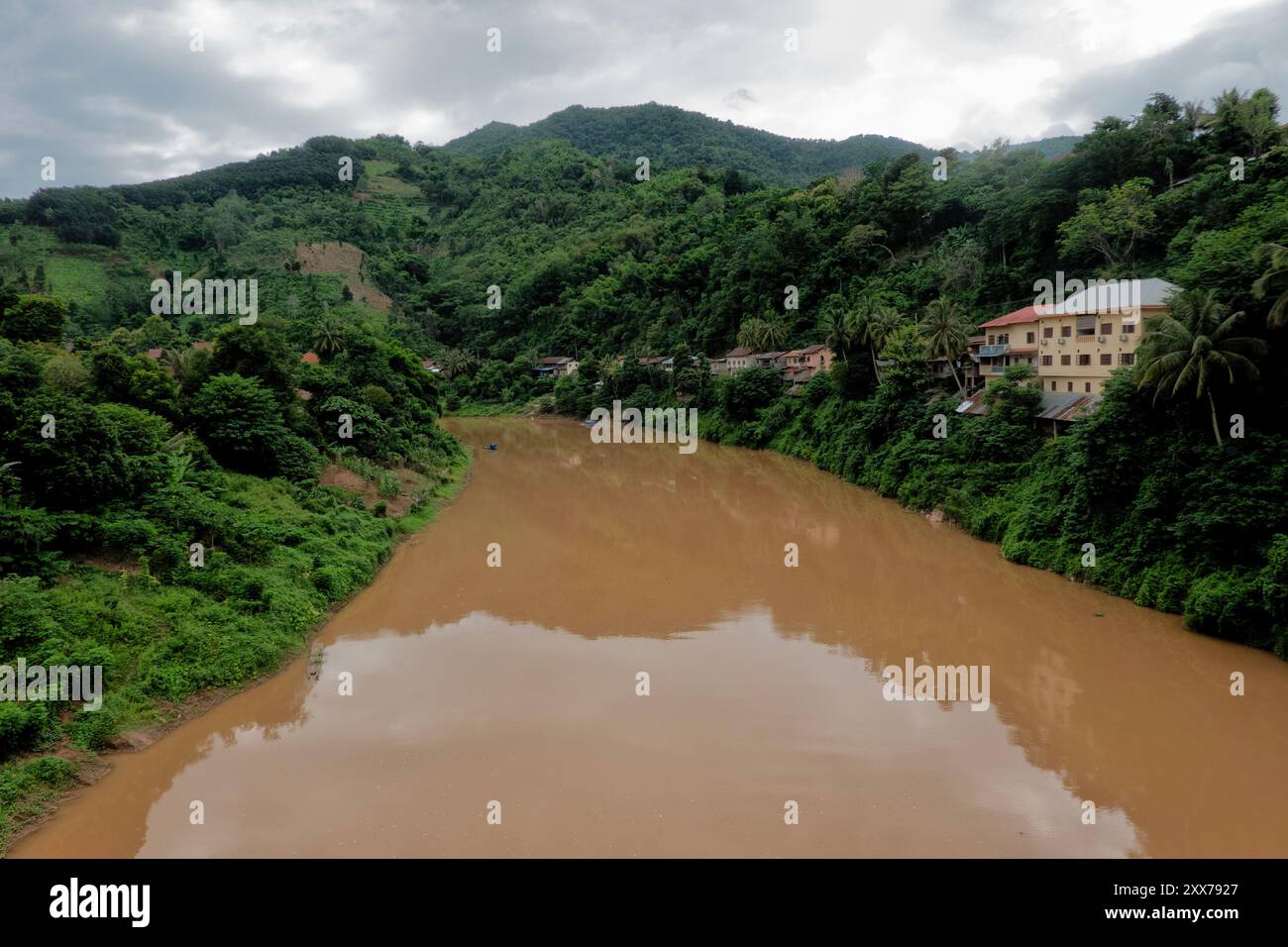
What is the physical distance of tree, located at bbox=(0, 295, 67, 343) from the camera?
25.2m

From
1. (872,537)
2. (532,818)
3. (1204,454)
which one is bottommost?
(532,818)

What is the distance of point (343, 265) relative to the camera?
8569 centimetres

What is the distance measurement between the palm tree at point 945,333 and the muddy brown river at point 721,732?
437 inches

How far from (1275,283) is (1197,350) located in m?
1.94

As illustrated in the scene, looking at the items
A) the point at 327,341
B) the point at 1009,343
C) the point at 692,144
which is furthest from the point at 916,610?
the point at 692,144

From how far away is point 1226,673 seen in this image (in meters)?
13.7

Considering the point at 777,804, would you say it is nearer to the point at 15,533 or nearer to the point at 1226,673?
the point at 1226,673

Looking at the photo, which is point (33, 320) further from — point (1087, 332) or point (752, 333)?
point (752, 333)

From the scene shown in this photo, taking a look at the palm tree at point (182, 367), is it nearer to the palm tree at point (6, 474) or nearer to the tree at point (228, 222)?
the palm tree at point (6, 474)

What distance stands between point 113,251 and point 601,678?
8423 centimetres

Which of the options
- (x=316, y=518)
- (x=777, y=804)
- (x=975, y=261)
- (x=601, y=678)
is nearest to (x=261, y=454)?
(x=316, y=518)

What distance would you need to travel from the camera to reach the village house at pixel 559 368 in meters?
68.5

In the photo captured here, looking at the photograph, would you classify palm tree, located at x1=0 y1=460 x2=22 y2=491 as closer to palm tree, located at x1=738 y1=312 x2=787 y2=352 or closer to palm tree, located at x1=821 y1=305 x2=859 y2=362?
palm tree, located at x1=821 y1=305 x2=859 y2=362

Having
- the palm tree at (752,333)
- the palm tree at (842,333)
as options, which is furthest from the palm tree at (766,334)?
the palm tree at (842,333)
